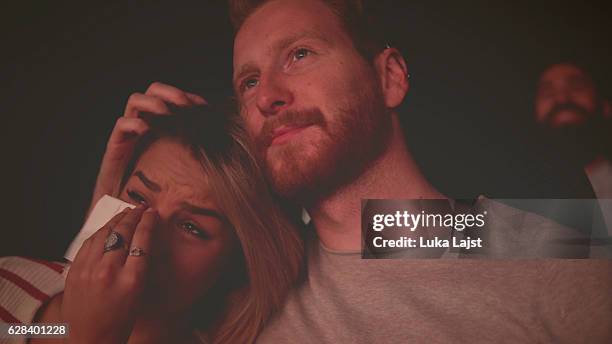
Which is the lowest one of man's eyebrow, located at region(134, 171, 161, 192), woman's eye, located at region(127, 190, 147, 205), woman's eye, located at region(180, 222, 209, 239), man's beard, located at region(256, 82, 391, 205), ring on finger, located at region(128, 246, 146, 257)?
ring on finger, located at region(128, 246, 146, 257)

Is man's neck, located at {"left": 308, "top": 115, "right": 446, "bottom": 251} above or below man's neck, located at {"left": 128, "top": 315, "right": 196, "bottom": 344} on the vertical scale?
above

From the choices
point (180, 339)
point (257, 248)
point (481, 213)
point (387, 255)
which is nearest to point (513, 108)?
point (481, 213)

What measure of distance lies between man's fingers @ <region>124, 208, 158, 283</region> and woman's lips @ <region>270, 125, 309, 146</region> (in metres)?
0.46

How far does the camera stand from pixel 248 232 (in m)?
1.78

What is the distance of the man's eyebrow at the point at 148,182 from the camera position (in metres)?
1.79

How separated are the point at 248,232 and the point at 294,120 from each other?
0.39 metres

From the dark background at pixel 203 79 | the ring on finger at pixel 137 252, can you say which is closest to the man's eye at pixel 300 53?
the dark background at pixel 203 79

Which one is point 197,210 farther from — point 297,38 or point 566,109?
point 566,109

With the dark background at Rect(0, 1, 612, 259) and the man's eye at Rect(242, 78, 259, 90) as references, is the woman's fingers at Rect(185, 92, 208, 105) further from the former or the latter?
the man's eye at Rect(242, 78, 259, 90)

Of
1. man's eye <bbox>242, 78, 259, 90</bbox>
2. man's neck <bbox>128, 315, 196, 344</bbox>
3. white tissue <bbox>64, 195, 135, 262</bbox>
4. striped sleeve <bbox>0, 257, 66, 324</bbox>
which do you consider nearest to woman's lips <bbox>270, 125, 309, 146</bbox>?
man's eye <bbox>242, 78, 259, 90</bbox>

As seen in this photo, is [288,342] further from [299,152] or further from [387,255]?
[299,152]

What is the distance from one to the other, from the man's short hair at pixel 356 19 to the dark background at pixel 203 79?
0.16 feet

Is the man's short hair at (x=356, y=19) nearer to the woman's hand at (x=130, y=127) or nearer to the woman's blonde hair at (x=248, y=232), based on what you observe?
the woman's hand at (x=130, y=127)

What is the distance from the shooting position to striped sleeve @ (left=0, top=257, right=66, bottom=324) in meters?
1.79
